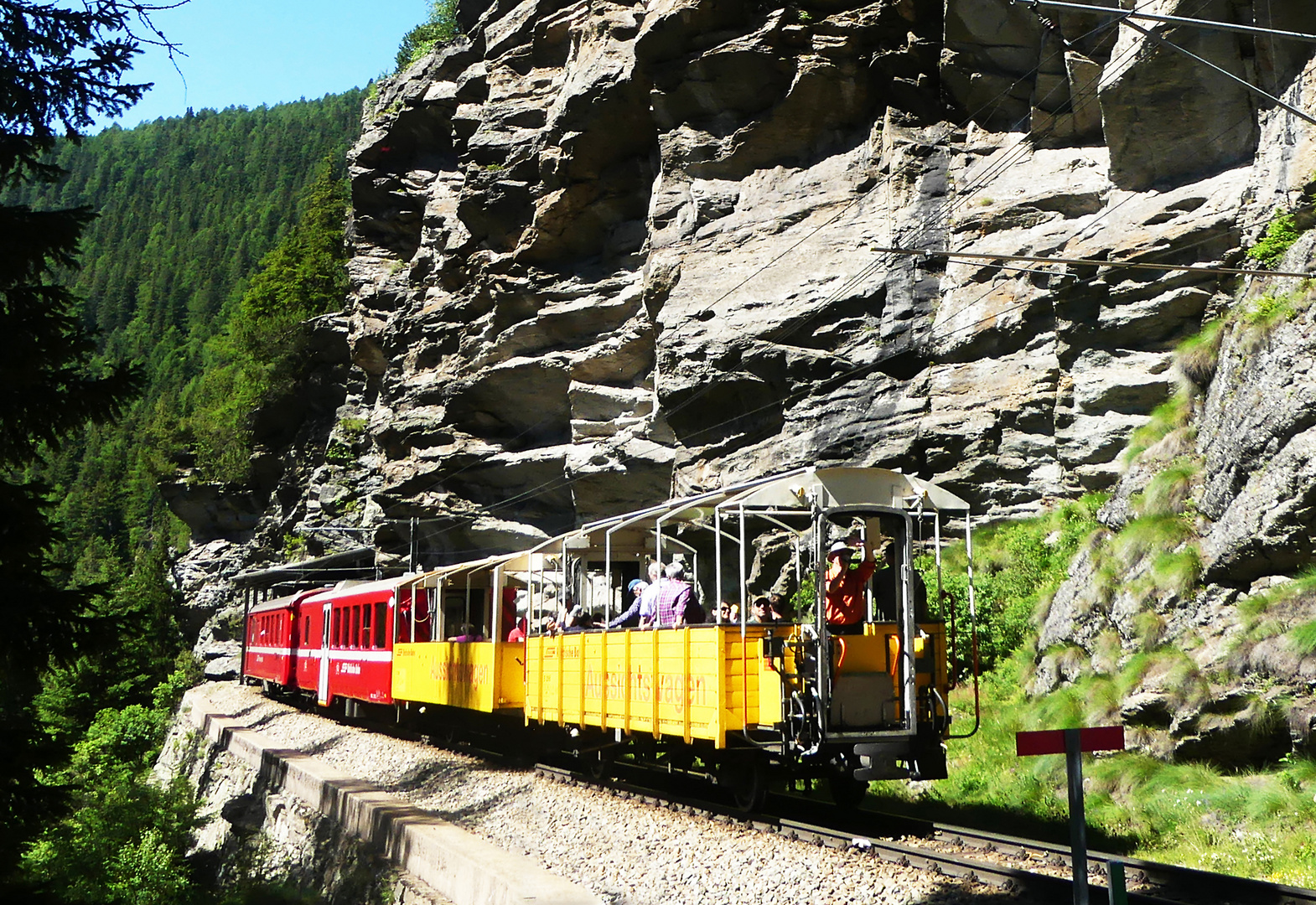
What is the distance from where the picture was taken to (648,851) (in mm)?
9359

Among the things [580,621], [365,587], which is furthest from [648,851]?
[365,587]

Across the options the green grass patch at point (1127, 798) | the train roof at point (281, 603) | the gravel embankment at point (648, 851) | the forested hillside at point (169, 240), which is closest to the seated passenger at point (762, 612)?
the gravel embankment at point (648, 851)

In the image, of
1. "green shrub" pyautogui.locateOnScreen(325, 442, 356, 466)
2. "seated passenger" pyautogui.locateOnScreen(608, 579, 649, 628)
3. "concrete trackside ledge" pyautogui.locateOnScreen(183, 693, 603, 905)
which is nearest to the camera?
"concrete trackside ledge" pyautogui.locateOnScreen(183, 693, 603, 905)

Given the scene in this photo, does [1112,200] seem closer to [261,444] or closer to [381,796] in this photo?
[381,796]

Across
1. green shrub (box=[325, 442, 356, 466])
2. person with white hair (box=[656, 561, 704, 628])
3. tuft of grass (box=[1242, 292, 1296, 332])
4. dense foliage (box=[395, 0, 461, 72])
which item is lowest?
person with white hair (box=[656, 561, 704, 628])

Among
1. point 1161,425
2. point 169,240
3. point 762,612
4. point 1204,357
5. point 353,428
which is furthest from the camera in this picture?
point 169,240

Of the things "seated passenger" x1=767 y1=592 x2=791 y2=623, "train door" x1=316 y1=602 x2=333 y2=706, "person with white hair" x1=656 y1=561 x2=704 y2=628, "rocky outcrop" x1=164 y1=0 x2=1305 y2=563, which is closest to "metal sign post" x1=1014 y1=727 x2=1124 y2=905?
"seated passenger" x1=767 y1=592 x2=791 y2=623

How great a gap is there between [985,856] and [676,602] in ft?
13.8

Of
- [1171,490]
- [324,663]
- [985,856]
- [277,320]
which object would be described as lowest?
[985,856]

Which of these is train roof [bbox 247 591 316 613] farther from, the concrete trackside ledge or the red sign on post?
the red sign on post

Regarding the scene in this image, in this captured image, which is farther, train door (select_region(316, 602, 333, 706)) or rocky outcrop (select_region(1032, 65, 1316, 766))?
train door (select_region(316, 602, 333, 706))

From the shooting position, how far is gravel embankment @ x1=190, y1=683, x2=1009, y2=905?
7.71 meters

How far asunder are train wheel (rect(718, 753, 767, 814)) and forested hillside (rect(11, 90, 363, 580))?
295ft

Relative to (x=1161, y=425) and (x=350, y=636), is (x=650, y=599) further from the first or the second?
(x=350, y=636)
